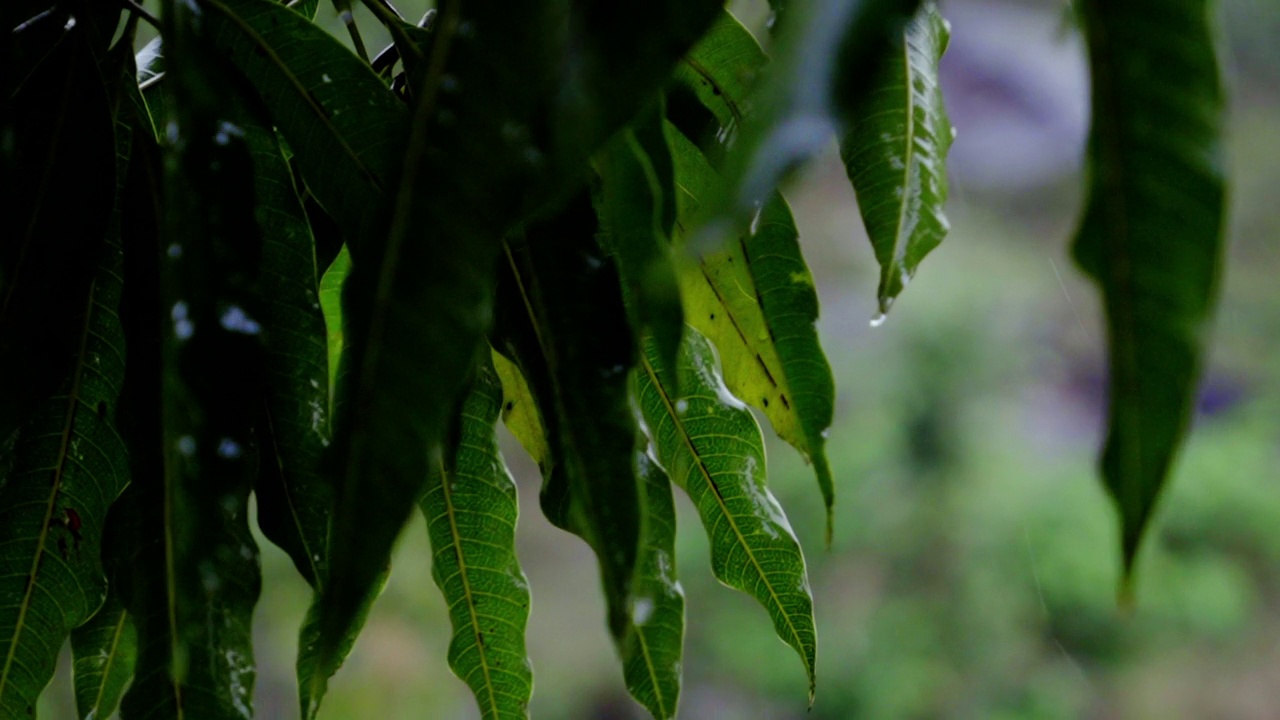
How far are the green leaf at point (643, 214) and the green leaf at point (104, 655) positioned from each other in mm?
299

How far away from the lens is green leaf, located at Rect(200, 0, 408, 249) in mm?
354

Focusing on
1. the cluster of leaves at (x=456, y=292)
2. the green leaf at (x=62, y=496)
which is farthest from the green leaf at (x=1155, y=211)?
the green leaf at (x=62, y=496)

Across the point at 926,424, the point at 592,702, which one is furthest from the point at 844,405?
the point at 592,702

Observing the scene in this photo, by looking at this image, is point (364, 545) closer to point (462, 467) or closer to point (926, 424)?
point (462, 467)

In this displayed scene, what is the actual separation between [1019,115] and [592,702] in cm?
301

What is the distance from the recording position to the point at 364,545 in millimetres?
207

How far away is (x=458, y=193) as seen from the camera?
22 centimetres

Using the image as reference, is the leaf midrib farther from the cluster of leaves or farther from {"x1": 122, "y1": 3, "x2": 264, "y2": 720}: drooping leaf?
{"x1": 122, "y1": 3, "x2": 264, "y2": 720}: drooping leaf

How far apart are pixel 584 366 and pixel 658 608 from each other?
0.12 metres

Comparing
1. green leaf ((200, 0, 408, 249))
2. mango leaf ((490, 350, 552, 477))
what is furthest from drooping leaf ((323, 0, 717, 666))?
mango leaf ((490, 350, 552, 477))

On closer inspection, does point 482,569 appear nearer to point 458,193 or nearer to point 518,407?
point 518,407

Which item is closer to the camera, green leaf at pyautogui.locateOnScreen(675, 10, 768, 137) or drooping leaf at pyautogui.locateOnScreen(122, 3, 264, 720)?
drooping leaf at pyautogui.locateOnScreen(122, 3, 264, 720)

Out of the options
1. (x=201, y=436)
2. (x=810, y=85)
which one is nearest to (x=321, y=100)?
(x=201, y=436)

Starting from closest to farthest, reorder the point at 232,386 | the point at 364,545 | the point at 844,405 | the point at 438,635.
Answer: the point at 364,545
the point at 232,386
the point at 438,635
the point at 844,405
